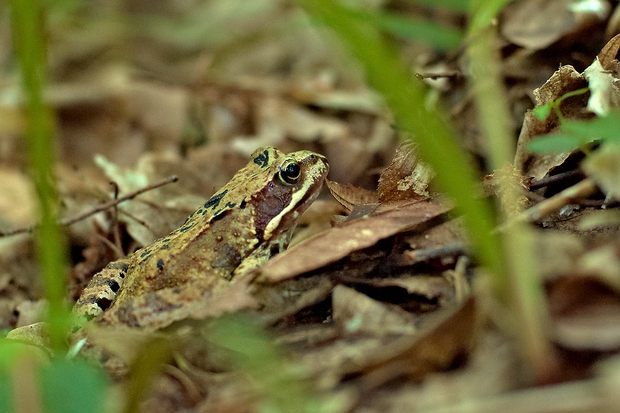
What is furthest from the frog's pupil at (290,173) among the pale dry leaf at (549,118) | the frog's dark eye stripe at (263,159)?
the pale dry leaf at (549,118)

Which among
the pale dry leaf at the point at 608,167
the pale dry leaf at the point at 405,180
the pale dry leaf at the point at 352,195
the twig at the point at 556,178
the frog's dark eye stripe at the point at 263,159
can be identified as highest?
the frog's dark eye stripe at the point at 263,159

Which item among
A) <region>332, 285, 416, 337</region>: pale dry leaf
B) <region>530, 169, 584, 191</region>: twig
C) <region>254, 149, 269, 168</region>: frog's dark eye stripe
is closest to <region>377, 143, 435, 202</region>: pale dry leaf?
<region>530, 169, 584, 191</region>: twig

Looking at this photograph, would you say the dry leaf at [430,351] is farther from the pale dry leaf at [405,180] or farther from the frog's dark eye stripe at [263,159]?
the frog's dark eye stripe at [263,159]

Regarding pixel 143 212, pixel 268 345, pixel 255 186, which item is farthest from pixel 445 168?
pixel 143 212

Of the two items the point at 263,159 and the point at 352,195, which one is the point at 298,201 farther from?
the point at 352,195

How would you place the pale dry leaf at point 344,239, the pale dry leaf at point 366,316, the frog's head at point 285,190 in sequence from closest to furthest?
the pale dry leaf at point 366,316 → the pale dry leaf at point 344,239 → the frog's head at point 285,190

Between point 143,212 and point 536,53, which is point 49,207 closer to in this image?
point 143,212

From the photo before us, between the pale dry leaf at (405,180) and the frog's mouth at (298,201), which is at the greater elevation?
the frog's mouth at (298,201)

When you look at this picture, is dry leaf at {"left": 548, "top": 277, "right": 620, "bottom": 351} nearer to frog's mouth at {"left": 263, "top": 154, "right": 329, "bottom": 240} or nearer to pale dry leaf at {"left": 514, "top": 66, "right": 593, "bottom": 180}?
pale dry leaf at {"left": 514, "top": 66, "right": 593, "bottom": 180}

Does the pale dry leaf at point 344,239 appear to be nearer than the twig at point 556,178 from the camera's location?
Yes
